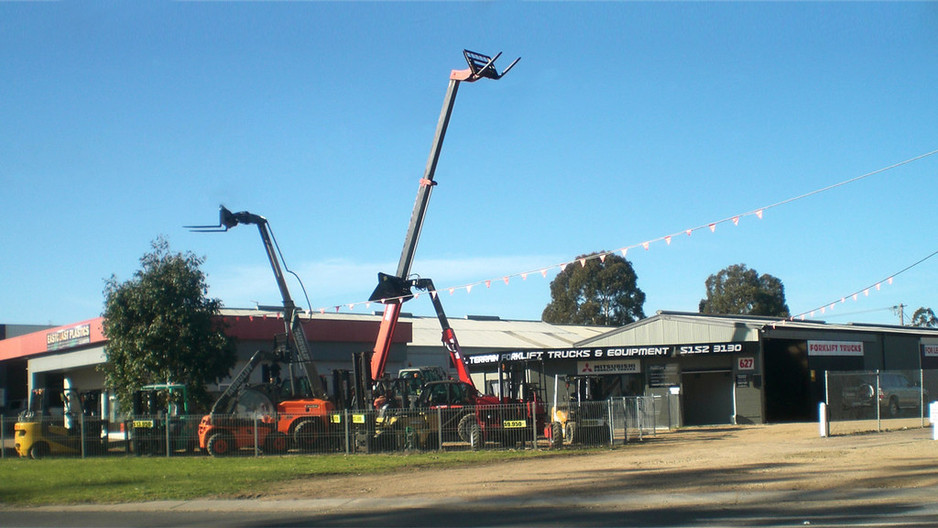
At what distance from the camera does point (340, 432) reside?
2556cm

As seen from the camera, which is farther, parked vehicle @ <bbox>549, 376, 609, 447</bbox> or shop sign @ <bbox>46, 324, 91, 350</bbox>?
shop sign @ <bbox>46, 324, 91, 350</bbox>

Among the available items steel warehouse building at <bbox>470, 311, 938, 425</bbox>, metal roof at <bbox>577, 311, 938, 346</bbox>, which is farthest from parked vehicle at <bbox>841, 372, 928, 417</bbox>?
metal roof at <bbox>577, 311, 938, 346</bbox>

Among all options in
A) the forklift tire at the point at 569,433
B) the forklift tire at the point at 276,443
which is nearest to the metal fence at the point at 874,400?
the forklift tire at the point at 569,433

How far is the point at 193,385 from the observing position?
33312 millimetres

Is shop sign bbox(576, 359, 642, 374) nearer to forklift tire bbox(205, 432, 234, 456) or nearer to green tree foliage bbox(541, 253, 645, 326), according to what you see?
forklift tire bbox(205, 432, 234, 456)

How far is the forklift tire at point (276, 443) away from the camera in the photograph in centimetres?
2586

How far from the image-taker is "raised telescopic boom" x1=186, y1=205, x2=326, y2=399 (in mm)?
29656

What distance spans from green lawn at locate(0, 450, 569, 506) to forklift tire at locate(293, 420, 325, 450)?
935mm

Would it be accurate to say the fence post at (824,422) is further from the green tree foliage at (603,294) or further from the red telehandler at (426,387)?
the green tree foliage at (603,294)

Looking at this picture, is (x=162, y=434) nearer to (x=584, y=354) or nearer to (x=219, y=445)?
Result: (x=219, y=445)

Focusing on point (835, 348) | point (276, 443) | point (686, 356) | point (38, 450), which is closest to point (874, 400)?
point (835, 348)

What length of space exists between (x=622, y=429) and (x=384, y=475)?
1203 centimetres

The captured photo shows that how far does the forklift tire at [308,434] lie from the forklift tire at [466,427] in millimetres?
4097

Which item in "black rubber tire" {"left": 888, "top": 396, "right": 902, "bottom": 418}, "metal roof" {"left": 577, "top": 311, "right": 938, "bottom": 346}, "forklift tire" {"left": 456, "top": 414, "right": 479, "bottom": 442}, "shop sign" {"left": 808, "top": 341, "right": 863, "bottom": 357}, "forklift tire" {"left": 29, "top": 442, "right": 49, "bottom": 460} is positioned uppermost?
"metal roof" {"left": 577, "top": 311, "right": 938, "bottom": 346}
